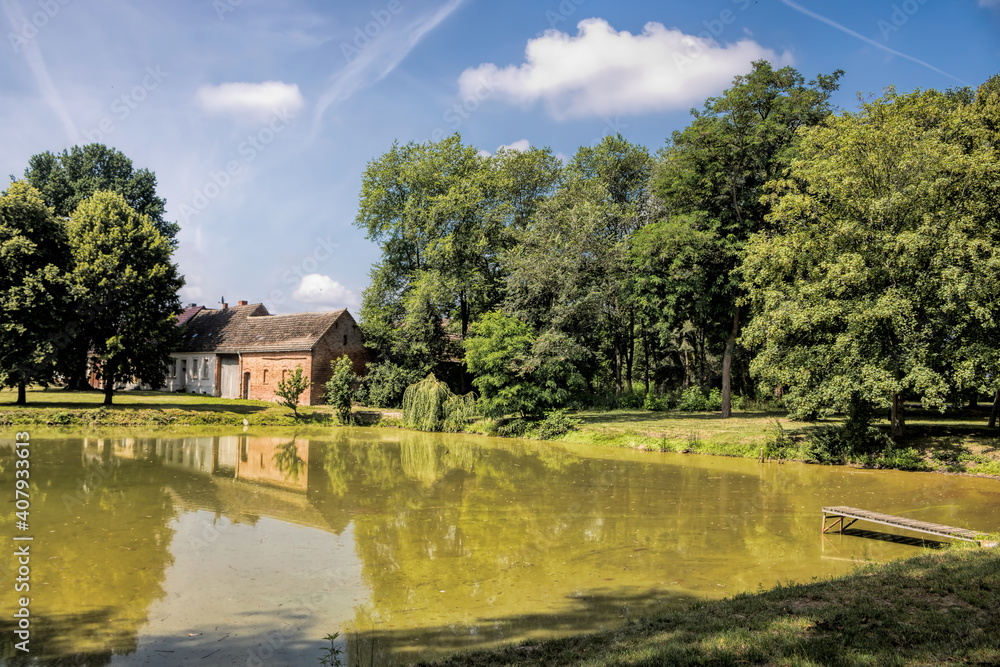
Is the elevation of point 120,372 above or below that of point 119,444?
above

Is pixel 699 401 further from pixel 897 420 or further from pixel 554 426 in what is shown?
pixel 897 420

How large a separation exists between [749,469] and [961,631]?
44.9 ft

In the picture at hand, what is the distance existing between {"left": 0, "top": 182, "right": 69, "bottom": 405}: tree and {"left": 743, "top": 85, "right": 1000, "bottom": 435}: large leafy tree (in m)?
29.5

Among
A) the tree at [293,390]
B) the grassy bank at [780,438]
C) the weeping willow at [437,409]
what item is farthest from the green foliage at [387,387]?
the grassy bank at [780,438]

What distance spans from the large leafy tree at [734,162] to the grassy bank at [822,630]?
18.7 metres

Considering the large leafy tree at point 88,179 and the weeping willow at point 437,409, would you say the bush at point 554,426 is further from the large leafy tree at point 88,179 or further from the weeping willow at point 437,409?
the large leafy tree at point 88,179

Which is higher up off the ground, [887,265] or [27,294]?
[887,265]

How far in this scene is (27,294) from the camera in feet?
84.8

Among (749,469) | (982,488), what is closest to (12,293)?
(749,469)

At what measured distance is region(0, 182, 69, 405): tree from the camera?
84.3ft

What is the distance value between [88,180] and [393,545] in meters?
40.1

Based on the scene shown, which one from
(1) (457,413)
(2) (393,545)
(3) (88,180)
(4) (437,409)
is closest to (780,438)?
(1) (457,413)

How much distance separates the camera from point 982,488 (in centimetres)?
1514

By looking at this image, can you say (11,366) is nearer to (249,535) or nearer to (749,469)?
(249,535)
